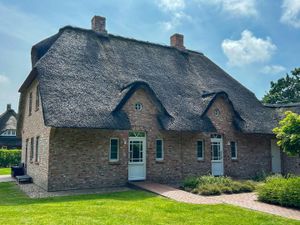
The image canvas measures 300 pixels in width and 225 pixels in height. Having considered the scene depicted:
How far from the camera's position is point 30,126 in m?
17.6

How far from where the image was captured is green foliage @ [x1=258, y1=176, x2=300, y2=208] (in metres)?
9.74

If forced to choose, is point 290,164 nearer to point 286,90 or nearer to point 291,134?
point 291,134

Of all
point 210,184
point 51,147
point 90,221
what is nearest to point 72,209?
point 90,221

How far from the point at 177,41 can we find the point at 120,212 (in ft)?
54.1

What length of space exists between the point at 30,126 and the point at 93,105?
6.13 m

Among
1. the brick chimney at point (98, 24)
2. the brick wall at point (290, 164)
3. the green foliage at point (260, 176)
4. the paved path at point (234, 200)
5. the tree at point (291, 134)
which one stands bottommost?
the paved path at point (234, 200)

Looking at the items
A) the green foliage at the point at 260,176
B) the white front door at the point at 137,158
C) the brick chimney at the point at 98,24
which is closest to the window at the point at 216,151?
the green foliage at the point at 260,176

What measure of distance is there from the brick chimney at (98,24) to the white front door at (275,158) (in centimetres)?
1398

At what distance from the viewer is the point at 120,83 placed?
15.7m

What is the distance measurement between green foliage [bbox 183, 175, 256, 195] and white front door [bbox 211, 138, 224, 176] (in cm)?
378

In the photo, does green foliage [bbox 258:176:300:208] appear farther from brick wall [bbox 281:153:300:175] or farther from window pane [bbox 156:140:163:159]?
brick wall [bbox 281:153:300:175]

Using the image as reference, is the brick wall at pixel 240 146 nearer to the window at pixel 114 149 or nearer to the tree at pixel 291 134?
the window at pixel 114 149

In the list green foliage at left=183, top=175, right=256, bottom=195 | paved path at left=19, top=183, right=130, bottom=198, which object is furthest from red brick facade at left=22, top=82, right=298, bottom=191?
green foliage at left=183, top=175, right=256, bottom=195

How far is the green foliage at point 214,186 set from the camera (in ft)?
39.9
